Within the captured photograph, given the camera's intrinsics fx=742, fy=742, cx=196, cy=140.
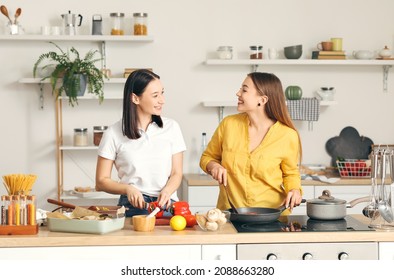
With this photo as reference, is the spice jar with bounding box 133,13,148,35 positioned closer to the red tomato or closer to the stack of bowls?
the stack of bowls

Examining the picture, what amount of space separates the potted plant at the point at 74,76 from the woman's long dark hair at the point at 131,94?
1.98m

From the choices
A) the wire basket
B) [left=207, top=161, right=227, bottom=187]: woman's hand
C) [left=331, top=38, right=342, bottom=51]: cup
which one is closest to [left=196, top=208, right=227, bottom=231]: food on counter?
[left=207, top=161, right=227, bottom=187]: woman's hand

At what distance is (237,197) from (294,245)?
69 centimetres

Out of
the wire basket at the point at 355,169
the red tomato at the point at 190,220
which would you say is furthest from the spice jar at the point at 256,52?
the red tomato at the point at 190,220

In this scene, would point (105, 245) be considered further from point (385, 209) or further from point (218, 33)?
point (218, 33)

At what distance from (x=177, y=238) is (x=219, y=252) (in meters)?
0.19

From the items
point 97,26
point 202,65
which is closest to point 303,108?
point 202,65

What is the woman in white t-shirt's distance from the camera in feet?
11.5

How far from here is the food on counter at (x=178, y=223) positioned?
10.3ft

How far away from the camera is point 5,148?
5.77 m

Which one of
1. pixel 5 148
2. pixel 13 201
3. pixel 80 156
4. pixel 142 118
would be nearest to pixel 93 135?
pixel 80 156

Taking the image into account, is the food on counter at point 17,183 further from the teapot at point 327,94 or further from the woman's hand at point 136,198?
the teapot at point 327,94

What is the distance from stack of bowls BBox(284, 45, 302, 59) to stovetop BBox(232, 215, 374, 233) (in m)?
2.52

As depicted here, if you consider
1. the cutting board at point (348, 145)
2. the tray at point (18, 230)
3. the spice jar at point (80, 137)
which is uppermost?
the spice jar at point (80, 137)
